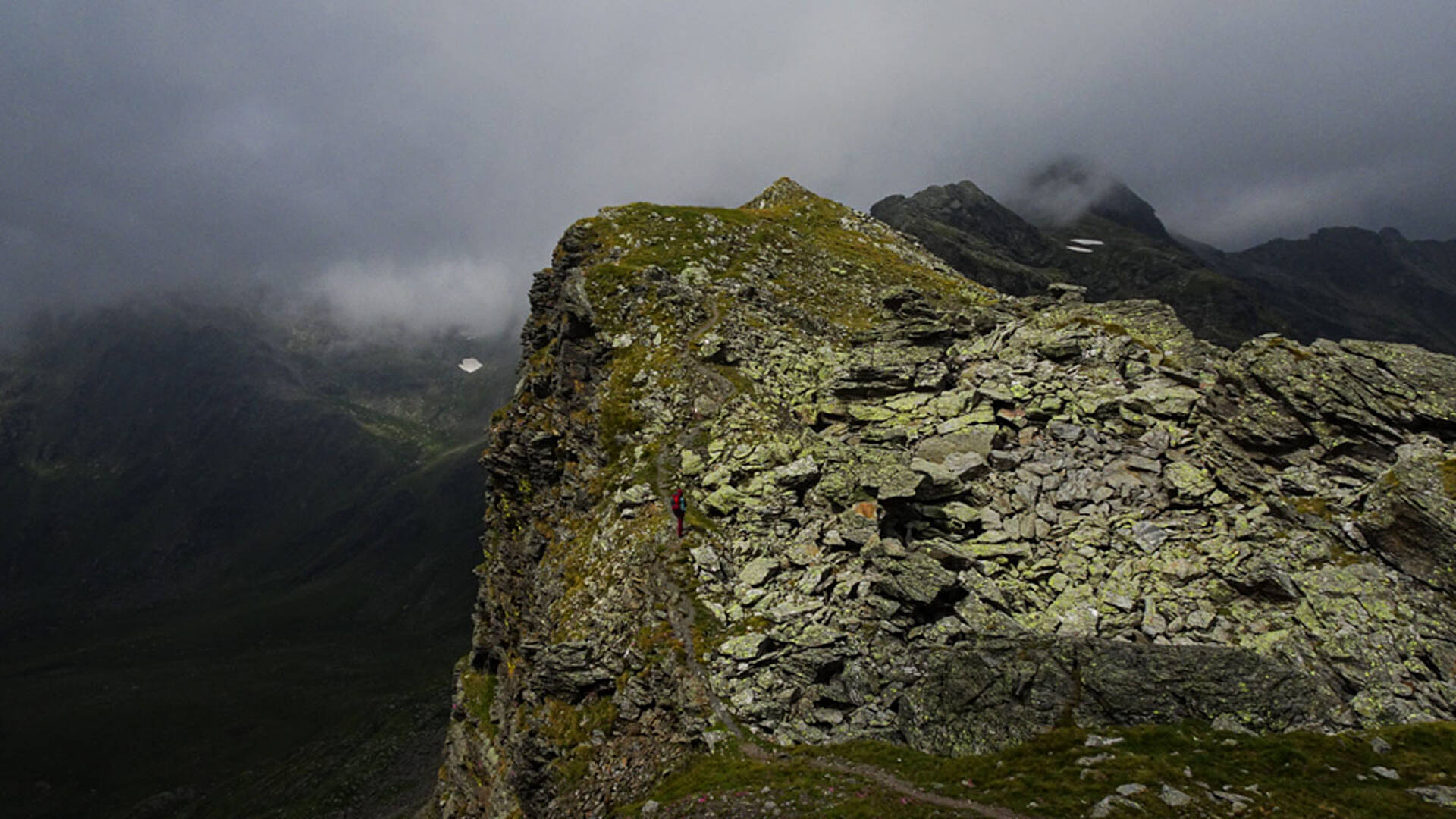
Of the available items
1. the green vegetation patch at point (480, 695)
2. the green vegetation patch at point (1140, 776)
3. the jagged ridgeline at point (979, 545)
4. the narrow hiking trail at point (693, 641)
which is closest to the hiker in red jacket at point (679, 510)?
the narrow hiking trail at point (693, 641)

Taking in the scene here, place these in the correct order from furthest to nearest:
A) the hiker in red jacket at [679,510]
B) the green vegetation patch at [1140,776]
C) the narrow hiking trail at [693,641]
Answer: the hiker in red jacket at [679,510] → the narrow hiking trail at [693,641] → the green vegetation patch at [1140,776]

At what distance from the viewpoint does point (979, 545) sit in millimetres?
36500

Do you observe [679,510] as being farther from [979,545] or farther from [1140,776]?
[1140,776]

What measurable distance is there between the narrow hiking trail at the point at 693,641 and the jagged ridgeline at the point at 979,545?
1.02ft

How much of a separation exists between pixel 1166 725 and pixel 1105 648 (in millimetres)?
3922

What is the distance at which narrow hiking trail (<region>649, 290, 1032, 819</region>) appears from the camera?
932 inches

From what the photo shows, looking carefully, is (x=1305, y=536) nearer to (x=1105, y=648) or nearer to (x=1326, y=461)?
(x=1326, y=461)

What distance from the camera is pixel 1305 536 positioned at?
32031 millimetres

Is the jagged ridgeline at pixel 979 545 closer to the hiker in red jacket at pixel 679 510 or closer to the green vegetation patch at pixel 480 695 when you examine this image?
the hiker in red jacket at pixel 679 510

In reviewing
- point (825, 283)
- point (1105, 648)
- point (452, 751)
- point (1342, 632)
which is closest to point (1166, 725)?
point (1105, 648)

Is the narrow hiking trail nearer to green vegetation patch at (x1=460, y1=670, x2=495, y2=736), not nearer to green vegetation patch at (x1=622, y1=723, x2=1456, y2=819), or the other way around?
green vegetation patch at (x1=622, y1=723, x2=1456, y2=819)

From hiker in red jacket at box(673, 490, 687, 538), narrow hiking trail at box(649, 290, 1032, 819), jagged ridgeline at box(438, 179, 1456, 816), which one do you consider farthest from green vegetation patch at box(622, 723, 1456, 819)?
hiker in red jacket at box(673, 490, 687, 538)

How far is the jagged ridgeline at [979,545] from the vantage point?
90.2 feet

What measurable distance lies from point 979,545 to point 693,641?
61.7ft
